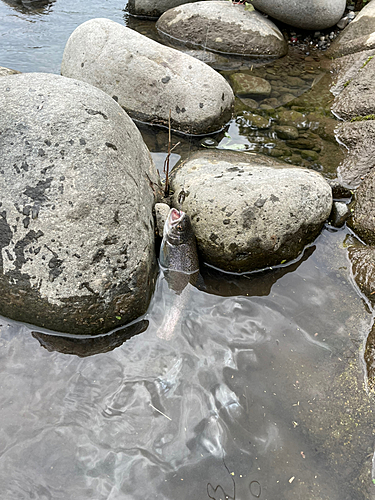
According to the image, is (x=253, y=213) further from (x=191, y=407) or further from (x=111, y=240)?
(x=191, y=407)

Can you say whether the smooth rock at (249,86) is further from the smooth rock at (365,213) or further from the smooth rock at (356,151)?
the smooth rock at (365,213)

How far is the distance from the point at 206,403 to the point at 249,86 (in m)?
6.34

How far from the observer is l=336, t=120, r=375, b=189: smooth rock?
504 centimetres

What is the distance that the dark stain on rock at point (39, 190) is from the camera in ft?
9.70

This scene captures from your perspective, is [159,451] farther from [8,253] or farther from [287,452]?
[8,253]

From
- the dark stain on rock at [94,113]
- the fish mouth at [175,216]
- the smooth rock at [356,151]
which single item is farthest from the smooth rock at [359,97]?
the dark stain on rock at [94,113]

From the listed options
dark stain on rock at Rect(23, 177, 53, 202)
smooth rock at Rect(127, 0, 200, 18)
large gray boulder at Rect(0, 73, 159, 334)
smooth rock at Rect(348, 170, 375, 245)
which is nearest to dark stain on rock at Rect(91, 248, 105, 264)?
large gray boulder at Rect(0, 73, 159, 334)

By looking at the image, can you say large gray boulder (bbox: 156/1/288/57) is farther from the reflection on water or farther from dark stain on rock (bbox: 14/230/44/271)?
dark stain on rock (bbox: 14/230/44/271)

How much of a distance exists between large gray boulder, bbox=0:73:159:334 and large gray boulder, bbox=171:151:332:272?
89 cm

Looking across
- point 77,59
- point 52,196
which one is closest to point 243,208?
point 52,196

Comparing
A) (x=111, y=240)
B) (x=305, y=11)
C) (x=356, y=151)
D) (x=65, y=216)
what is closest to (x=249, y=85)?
(x=356, y=151)

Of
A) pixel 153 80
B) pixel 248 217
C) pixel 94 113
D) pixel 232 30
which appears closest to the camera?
pixel 94 113

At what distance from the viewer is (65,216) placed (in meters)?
2.96

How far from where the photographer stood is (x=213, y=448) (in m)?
2.67
